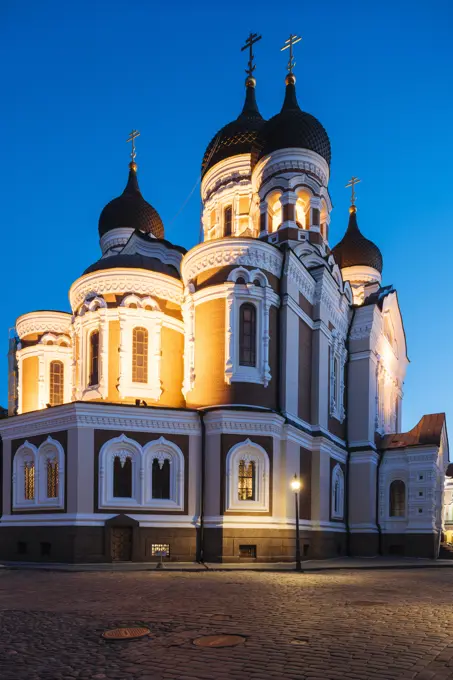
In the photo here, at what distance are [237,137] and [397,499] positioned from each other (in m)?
22.8

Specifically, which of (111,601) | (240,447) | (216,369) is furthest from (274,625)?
(216,369)

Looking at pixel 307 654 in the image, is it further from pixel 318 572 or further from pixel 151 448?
pixel 151 448

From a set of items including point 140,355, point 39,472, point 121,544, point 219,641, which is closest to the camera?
point 219,641

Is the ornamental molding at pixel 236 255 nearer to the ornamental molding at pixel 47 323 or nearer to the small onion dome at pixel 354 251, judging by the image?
the ornamental molding at pixel 47 323

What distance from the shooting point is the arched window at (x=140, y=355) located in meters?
27.8

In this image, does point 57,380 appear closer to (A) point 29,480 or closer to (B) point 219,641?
(A) point 29,480

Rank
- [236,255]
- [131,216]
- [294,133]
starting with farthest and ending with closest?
[131,216], [294,133], [236,255]

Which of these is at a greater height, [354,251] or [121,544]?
[354,251]

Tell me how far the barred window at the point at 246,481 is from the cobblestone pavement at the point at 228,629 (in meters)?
8.14

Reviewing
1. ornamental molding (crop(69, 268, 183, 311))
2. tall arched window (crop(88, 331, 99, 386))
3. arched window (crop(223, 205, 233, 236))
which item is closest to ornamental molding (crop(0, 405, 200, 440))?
tall arched window (crop(88, 331, 99, 386))

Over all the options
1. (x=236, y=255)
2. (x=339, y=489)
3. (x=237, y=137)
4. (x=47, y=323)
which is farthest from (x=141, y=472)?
(x=237, y=137)

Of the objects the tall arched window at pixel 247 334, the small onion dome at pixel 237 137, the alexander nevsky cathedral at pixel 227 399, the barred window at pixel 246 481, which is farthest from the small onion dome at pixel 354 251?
the barred window at pixel 246 481

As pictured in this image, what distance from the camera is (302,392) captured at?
1092 inches

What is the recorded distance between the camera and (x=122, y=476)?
915 inches
